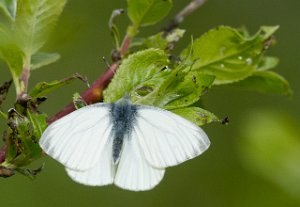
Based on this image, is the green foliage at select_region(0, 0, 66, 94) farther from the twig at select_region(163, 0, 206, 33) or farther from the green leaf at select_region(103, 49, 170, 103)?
the twig at select_region(163, 0, 206, 33)

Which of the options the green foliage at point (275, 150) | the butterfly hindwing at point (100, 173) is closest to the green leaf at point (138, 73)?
the butterfly hindwing at point (100, 173)

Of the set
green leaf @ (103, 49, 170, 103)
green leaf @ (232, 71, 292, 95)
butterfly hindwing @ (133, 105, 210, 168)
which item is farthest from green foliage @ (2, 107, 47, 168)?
green leaf @ (232, 71, 292, 95)

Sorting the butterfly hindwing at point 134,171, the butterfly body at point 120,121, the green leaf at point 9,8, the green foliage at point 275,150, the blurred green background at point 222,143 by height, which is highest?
the green leaf at point 9,8

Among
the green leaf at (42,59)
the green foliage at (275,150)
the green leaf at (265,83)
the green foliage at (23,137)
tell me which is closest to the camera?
the green foliage at (23,137)

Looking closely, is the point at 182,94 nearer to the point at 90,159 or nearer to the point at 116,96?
the point at 116,96

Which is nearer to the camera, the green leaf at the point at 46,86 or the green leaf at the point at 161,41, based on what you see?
the green leaf at the point at 46,86

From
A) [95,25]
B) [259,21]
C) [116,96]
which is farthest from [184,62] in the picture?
[259,21]

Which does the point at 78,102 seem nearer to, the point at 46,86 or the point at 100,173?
the point at 46,86

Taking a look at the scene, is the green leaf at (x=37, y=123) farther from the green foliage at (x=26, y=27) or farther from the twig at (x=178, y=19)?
the twig at (x=178, y=19)
